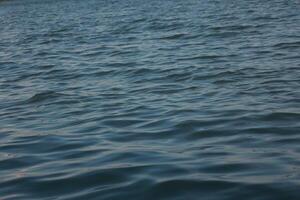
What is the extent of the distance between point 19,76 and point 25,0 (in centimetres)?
6721

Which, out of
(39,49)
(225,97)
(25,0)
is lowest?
(25,0)

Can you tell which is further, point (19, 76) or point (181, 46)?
point (181, 46)

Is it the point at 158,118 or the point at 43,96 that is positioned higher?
the point at 158,118

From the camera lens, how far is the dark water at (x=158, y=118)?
300 inches

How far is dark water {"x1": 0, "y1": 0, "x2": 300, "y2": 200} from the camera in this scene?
7625mm

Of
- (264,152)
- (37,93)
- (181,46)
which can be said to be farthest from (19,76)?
(264,152)

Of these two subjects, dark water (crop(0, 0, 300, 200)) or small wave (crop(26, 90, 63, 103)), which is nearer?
dark water (crop(0, 0, 300, 200))

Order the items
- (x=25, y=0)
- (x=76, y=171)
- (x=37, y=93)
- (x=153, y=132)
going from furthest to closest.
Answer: (x=25, y=0) < (x=37, y=93) < (x=153, y=132) < (x=76, y=171)

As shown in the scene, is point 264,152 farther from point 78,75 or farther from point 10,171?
point 78,75

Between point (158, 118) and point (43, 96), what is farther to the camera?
point (43, 96)

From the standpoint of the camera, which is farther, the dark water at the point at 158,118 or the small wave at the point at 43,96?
the small wave at the point at 43,96

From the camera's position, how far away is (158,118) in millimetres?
11148

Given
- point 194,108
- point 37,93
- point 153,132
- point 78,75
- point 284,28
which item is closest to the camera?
point 153,132

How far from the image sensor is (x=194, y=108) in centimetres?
1163
